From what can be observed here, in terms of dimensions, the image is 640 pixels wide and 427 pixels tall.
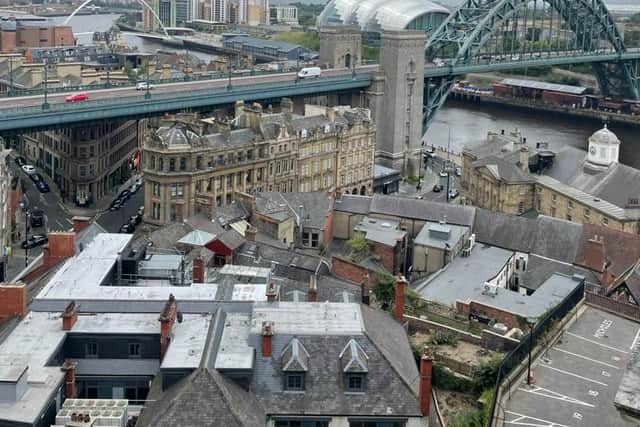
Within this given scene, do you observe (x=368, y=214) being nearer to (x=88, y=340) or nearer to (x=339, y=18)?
(x=88, y=340)

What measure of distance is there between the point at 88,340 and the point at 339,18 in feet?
Result: 454

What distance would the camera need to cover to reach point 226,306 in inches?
1128

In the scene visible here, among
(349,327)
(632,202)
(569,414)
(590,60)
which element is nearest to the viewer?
(569,414)

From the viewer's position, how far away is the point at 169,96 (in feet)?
240

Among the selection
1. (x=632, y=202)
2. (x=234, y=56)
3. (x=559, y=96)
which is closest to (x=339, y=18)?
(x=234, y=56)

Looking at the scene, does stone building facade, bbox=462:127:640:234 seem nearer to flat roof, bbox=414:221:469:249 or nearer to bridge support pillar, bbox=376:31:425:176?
flat roof, bbox=414:221:469:249

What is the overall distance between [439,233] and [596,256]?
7.32 m

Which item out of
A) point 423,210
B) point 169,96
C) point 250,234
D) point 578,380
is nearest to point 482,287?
point 250,234

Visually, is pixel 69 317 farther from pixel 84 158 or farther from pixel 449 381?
pixel 84 158

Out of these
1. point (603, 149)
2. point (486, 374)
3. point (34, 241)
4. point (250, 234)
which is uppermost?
point (603, 149)

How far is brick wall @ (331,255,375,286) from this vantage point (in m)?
40.0

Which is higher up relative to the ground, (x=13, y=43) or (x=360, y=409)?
(x=13, y=43)

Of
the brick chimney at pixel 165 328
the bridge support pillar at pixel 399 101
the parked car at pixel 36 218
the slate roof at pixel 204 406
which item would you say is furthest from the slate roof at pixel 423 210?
the bridge support pillar at pixel 399 101

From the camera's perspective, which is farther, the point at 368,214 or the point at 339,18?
the point at 339,18
